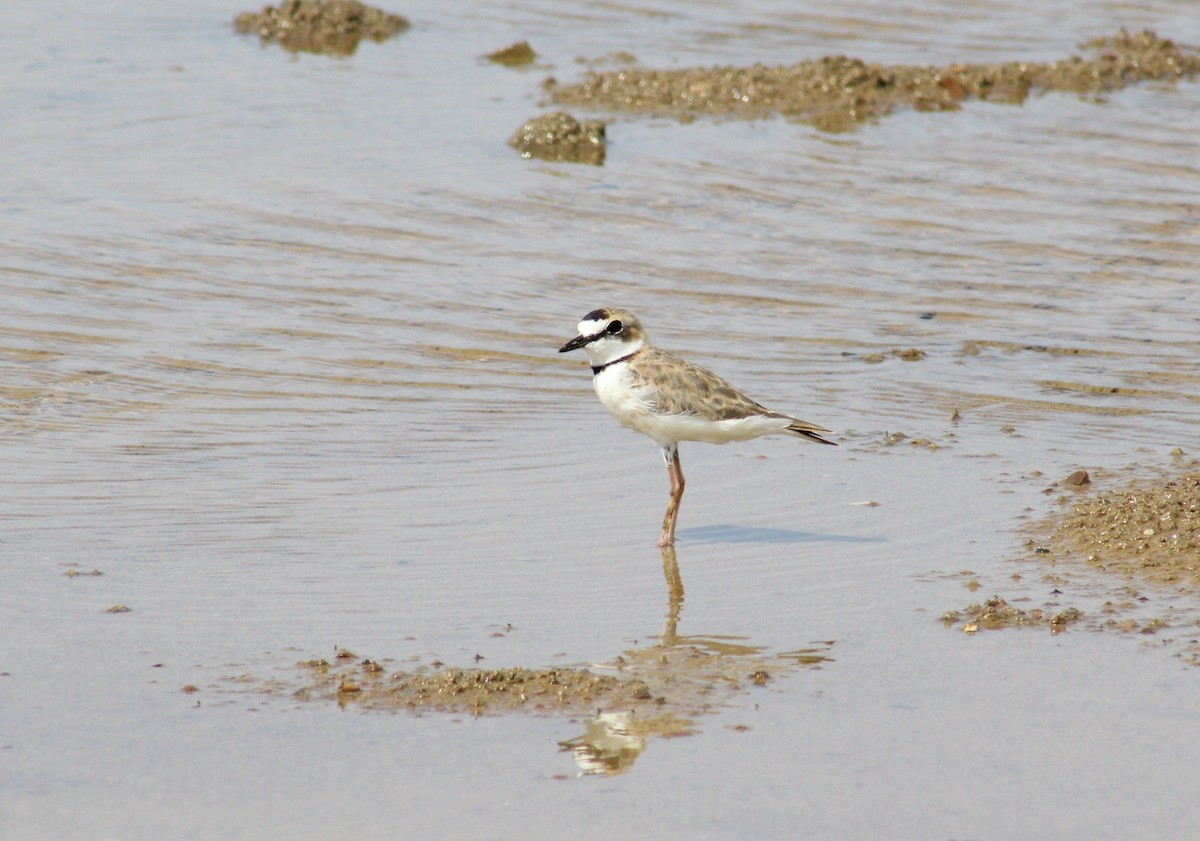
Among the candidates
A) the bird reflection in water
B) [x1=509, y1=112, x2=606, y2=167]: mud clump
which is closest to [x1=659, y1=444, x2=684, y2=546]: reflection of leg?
the bird reflection in water

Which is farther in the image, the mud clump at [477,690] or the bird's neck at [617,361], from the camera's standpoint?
the bird's neck at [617,361]

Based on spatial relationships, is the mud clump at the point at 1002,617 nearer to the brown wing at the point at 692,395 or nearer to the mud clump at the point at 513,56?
the brown wing at the point at 692,395

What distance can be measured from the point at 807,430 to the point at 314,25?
1203cm

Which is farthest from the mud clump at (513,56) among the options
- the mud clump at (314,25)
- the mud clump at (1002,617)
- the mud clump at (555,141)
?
the mud clump at (1002,617)

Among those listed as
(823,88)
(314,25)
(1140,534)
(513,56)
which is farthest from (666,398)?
(314,25)

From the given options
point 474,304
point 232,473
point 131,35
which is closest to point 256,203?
point 474,304

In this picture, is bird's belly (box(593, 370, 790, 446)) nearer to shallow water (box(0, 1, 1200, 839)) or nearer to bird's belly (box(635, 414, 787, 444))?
bird's belly (box(635, 414, 787, 444))

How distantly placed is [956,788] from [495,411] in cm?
Answer: 464

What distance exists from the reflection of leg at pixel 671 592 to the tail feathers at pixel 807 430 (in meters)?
0.91

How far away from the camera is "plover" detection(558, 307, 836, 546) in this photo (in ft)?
23.4

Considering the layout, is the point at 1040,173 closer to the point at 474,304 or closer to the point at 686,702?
the point at 474,304

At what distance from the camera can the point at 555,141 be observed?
13.8 m

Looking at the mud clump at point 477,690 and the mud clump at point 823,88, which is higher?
the mud clump at point 823,88

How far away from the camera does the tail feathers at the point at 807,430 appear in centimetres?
717
